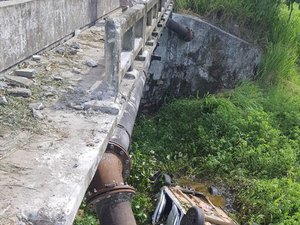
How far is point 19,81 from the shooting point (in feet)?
8.87

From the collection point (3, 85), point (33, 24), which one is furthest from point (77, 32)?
point (3, 85)

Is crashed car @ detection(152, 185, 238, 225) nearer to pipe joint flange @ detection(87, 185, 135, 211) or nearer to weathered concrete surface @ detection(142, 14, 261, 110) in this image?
pipe joint flange @ detection(87, 185, 135, 211)

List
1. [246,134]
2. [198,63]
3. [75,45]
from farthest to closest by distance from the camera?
[198,63] < [246,134] < [75,45]

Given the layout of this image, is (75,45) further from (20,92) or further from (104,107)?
(104,107)

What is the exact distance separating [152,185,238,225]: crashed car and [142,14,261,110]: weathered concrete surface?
3.50 m

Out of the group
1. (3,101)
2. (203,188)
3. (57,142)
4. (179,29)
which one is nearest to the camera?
(57,142)

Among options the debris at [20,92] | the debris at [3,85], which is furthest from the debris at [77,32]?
the debris at [20,92]

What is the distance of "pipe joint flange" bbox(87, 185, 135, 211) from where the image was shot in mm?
2258

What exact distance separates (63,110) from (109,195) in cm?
58

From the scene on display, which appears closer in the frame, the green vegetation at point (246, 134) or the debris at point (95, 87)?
the debris at point (95, 87)

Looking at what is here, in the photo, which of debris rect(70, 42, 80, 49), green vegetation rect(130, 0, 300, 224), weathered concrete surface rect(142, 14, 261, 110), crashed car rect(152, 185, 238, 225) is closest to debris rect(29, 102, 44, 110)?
debris rect(70, 42, 80, 49)

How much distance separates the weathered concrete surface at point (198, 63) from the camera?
8.28 m

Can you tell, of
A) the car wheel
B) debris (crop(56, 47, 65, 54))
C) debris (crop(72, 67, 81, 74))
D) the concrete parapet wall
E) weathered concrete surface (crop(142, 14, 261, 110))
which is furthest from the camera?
weathered concrete surface (crop(142, 14, 261, 110))

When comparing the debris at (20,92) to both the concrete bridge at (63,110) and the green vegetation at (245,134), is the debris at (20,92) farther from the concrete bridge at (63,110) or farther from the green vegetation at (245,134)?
the green vegetation at (245,134)
